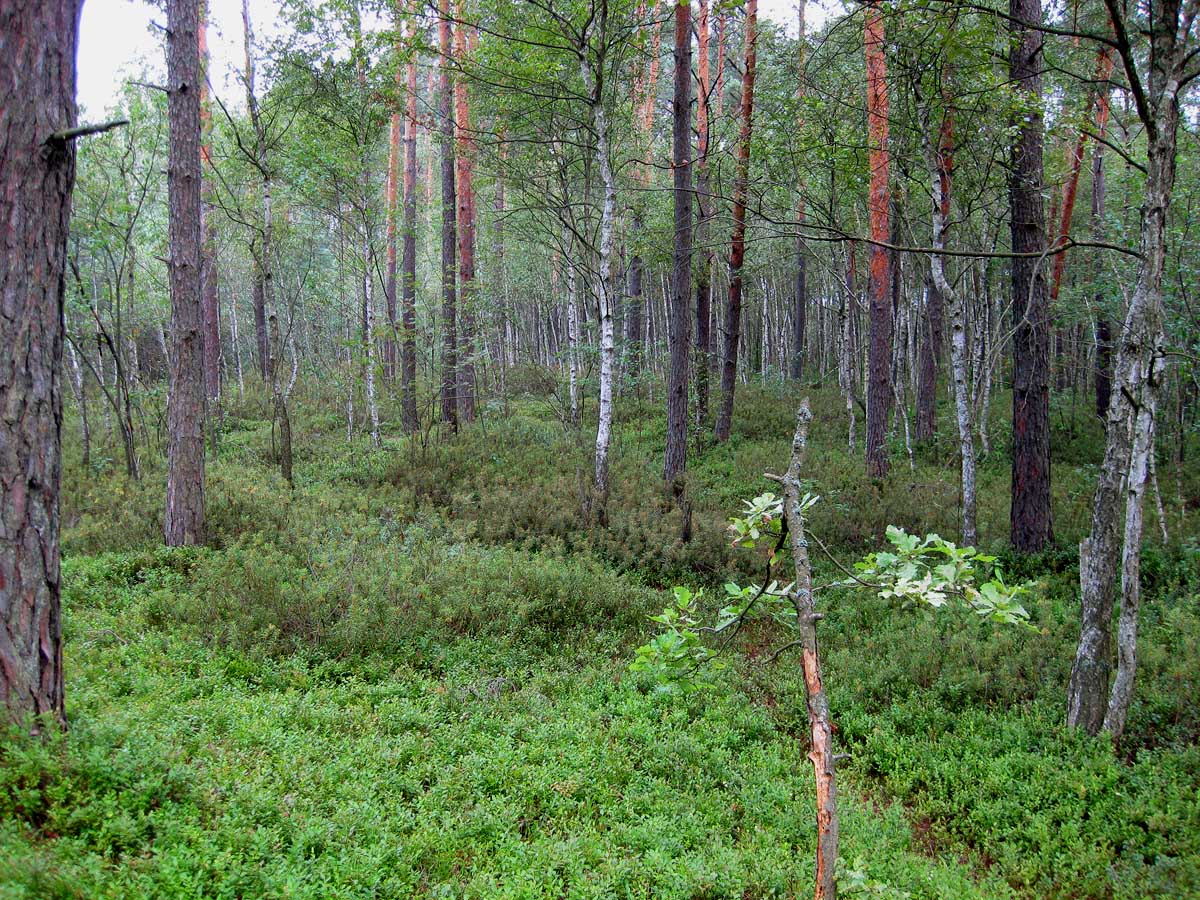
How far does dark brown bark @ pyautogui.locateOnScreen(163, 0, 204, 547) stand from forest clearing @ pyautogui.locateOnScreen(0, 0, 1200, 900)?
0.05 meters

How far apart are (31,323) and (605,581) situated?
609 centimetres

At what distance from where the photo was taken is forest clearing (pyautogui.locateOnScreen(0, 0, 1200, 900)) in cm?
329

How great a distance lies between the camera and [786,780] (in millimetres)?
4863

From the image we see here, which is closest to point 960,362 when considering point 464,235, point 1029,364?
point 1029,364

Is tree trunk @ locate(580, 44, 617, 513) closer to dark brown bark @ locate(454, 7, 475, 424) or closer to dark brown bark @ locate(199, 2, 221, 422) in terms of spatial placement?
dark brown bark @ locate(454, 7, 475, 424)

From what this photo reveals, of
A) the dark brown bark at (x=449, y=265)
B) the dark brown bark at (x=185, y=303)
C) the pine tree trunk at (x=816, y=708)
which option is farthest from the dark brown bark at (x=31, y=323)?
the dark brown bark at (x=449, y=265)

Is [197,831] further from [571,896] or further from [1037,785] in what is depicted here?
[1037,785]

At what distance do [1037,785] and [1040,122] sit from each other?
26.8 feet

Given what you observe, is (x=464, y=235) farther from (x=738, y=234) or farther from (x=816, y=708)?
(x=816, y=708)

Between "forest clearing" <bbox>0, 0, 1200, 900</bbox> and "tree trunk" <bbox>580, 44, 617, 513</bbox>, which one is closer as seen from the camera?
"forest clearing" <bbox>0, 0, 1200, 900</bbox>

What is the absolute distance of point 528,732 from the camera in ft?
16.9

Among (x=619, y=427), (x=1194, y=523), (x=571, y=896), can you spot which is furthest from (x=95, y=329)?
(x=1194, y=523)

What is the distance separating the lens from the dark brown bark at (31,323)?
323 cm

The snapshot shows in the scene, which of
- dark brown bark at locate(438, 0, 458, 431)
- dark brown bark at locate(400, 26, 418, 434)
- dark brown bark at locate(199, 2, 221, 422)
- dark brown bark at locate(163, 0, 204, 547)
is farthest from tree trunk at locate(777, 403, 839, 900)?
dark brown bark at locate(199, 2, 221, 422)
